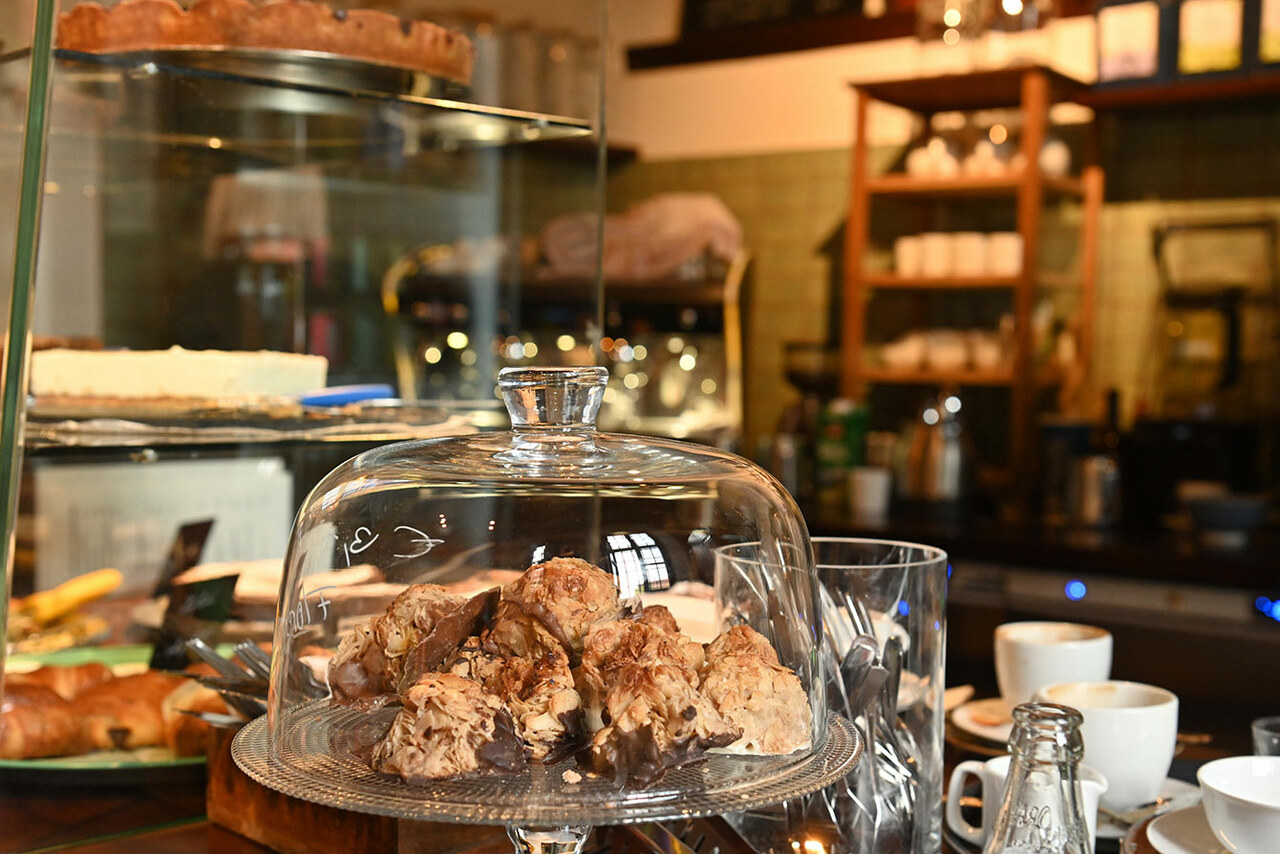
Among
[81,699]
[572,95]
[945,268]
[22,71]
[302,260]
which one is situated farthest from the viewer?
[945,268]

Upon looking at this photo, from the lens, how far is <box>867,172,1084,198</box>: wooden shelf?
3240 mm

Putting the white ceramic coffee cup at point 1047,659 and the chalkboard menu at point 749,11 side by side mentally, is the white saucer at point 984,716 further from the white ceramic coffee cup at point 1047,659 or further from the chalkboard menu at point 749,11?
the chalkboard menu at point 749,11

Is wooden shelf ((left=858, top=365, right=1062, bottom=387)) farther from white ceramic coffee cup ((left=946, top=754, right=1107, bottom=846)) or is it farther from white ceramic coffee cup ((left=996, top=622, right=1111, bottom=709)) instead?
white ceramic coffee cup ((left=946, top=754, right=1107, bottom=846))

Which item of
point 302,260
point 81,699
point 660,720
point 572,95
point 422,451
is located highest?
point 572,95

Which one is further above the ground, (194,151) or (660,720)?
(194,151)

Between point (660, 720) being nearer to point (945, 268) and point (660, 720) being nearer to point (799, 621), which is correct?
point (799, 621)

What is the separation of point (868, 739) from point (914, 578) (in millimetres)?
106

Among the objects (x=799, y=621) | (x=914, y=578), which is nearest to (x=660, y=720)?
(x=799, y=621)

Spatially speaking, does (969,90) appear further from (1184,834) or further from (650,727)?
(650,727)

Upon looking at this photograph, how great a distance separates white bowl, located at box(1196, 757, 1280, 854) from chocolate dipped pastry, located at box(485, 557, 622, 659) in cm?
36

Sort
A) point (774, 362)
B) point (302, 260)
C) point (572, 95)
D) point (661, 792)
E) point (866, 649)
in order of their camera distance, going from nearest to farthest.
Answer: point (661, 792) < point (866, 649) < point (572, 95) < point (302, 260) < point (774, 362)

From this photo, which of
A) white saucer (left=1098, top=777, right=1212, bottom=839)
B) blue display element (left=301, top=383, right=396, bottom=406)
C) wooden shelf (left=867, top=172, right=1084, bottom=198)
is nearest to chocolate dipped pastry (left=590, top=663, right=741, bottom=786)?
white saucer (left=1098, top=777, right=1212, bottom=839)

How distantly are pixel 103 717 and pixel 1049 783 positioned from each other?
0.65 m

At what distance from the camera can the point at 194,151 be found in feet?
4.17
